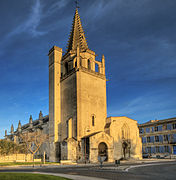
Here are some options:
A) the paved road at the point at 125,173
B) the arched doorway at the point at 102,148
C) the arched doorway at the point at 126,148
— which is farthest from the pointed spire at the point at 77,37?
the paved road at the point at 125,173

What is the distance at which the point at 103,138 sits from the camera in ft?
140

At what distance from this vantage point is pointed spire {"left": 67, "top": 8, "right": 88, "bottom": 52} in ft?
182

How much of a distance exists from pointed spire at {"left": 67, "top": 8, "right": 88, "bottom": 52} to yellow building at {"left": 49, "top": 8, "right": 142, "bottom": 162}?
0.31 metres

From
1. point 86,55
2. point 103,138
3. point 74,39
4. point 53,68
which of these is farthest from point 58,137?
point 74,39

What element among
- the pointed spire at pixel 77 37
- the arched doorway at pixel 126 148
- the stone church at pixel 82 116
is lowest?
the arched doorway at pixel 126 148

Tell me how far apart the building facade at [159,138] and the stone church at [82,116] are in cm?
1148

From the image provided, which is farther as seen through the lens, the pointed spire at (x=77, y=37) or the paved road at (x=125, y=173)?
the pointed spire at (x=77, y=37)

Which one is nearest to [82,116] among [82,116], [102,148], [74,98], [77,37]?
[82,116]

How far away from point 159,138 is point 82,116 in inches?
1048

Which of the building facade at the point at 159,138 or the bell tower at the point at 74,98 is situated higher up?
the bell tower at the point at 74,98

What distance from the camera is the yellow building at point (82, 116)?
43250 millimetres

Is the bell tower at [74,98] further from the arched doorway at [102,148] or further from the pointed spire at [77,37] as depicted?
the arched doorway at [102,148]

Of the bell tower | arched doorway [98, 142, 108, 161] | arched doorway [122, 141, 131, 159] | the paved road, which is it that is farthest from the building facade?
the paved road

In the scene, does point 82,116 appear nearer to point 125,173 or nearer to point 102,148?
point 102,148
